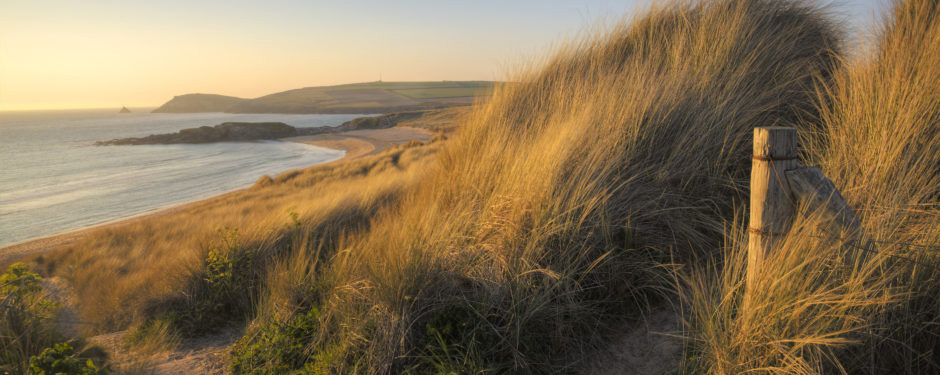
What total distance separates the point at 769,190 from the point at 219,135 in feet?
229

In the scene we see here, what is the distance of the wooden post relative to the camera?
200 cm

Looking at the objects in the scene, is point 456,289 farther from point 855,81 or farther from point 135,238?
point 135,238

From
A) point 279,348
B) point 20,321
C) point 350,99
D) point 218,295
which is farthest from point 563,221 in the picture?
point 350,99

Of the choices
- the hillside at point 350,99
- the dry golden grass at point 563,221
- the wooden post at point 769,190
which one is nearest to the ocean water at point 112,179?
the dry golden grass at point 563,221

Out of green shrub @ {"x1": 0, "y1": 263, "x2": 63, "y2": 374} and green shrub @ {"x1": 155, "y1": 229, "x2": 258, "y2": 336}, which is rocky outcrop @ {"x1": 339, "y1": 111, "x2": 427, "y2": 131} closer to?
green shrub @ {"x1": 155, "y1": 229, "x2": 258, "y2": 336}

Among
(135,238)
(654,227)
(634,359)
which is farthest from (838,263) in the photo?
(135,238)

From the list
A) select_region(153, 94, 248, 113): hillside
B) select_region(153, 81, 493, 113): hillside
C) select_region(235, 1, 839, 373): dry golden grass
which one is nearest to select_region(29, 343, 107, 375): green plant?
select_region(235, 1, 839, 373): dry golden grass

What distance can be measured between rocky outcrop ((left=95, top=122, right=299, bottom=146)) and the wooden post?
6653 centimetres

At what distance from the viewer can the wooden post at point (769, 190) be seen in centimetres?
200

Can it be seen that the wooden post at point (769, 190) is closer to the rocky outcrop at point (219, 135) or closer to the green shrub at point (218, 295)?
the green shrub at point (218, 295)

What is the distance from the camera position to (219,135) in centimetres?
6003

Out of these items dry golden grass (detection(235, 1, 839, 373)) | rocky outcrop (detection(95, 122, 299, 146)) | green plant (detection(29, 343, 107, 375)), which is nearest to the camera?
green plant (detection(29, 343, 107, 375))

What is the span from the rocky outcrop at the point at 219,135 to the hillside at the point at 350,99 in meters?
49.1

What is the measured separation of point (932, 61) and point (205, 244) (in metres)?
8.09
